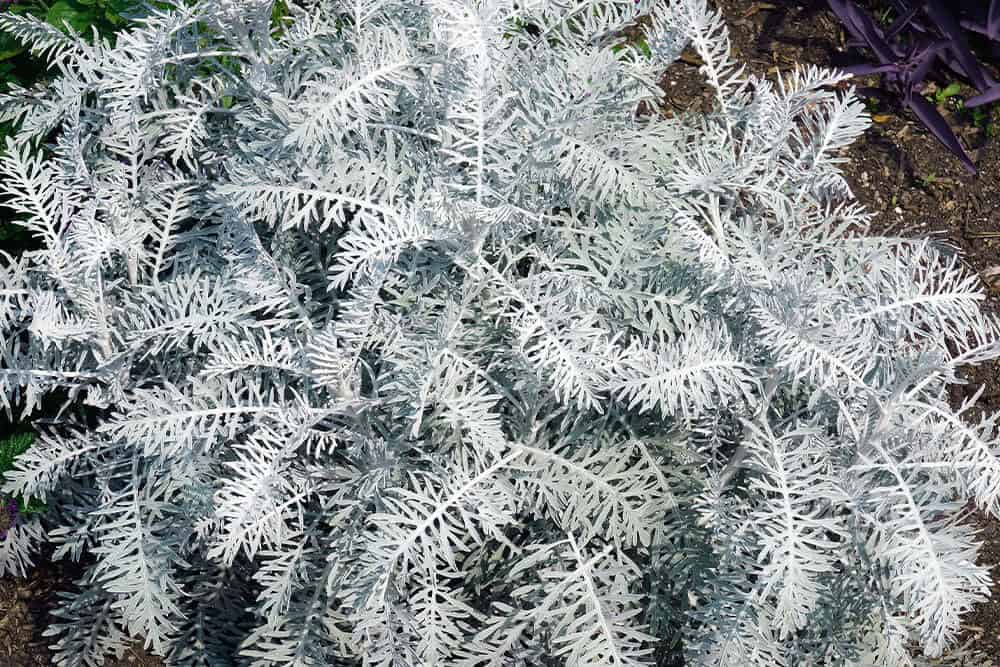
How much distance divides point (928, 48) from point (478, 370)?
7.01 ft

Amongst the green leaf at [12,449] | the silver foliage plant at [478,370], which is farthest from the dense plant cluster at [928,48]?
the green leaf at [12,449]

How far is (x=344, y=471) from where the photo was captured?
2.01m

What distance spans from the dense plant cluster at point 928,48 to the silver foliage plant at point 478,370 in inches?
44.2

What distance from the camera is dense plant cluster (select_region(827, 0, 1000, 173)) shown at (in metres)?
3.12

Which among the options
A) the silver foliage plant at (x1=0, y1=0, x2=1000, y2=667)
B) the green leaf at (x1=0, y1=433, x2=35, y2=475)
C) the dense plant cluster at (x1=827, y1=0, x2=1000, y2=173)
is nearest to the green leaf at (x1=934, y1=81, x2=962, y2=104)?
the dense plant cluster at (x1=827, y1=0, x2=1000, y2=173)

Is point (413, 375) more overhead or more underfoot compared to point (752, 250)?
more underfoot

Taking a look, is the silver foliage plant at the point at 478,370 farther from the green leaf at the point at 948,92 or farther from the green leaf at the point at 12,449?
the green leaf at the point at 948,92

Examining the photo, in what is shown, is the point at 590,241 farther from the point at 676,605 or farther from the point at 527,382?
the point at 676,605

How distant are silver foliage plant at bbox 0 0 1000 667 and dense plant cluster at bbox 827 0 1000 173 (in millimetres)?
1124

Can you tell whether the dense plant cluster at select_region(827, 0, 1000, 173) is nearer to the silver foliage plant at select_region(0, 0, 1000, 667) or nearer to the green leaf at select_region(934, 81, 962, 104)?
the green leaf at select_region(934, 81, 962, 104)

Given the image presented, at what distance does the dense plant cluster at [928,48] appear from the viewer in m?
3.12

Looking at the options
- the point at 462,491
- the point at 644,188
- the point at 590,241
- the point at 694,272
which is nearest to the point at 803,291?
the point at 694,272

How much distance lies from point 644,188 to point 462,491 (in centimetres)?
76

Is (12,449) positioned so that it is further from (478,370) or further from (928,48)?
(928,48)
